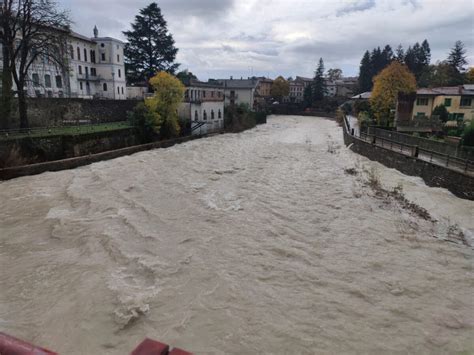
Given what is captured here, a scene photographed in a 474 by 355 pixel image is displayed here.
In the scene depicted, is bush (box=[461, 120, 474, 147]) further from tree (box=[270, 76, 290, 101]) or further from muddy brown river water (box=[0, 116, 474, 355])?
tree (box=[270, 76, 290, 101])

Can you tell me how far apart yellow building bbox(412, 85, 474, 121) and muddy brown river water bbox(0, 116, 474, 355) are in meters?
23.2

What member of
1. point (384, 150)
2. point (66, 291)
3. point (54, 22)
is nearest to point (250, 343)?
point (66, 291)

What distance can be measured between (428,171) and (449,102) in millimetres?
22653

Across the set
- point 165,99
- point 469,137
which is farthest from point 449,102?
point 165,99

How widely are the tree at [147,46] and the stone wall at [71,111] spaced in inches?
799

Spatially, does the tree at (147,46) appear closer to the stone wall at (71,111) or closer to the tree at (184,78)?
the tree at (184,78)

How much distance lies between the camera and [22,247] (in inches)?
357

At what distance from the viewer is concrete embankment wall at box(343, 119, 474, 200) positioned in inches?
541

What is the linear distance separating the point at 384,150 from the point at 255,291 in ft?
58.8

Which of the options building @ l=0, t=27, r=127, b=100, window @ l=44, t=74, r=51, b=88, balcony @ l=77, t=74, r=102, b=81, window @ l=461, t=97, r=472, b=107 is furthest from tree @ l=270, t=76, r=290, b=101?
window @ l=44, t=74, r=51, b=88

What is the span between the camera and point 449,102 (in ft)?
109

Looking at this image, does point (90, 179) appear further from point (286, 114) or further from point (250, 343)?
point (286, 114)

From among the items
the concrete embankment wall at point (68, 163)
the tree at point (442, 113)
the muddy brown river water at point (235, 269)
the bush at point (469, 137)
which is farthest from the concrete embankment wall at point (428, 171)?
the concrete embankment wall at point (68, 163)

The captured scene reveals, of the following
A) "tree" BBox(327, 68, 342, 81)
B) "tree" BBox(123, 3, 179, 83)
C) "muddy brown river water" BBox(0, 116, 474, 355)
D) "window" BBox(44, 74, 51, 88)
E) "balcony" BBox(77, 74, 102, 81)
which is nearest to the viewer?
"muddy brown river water" BBox(0, 116, 474, 355)
